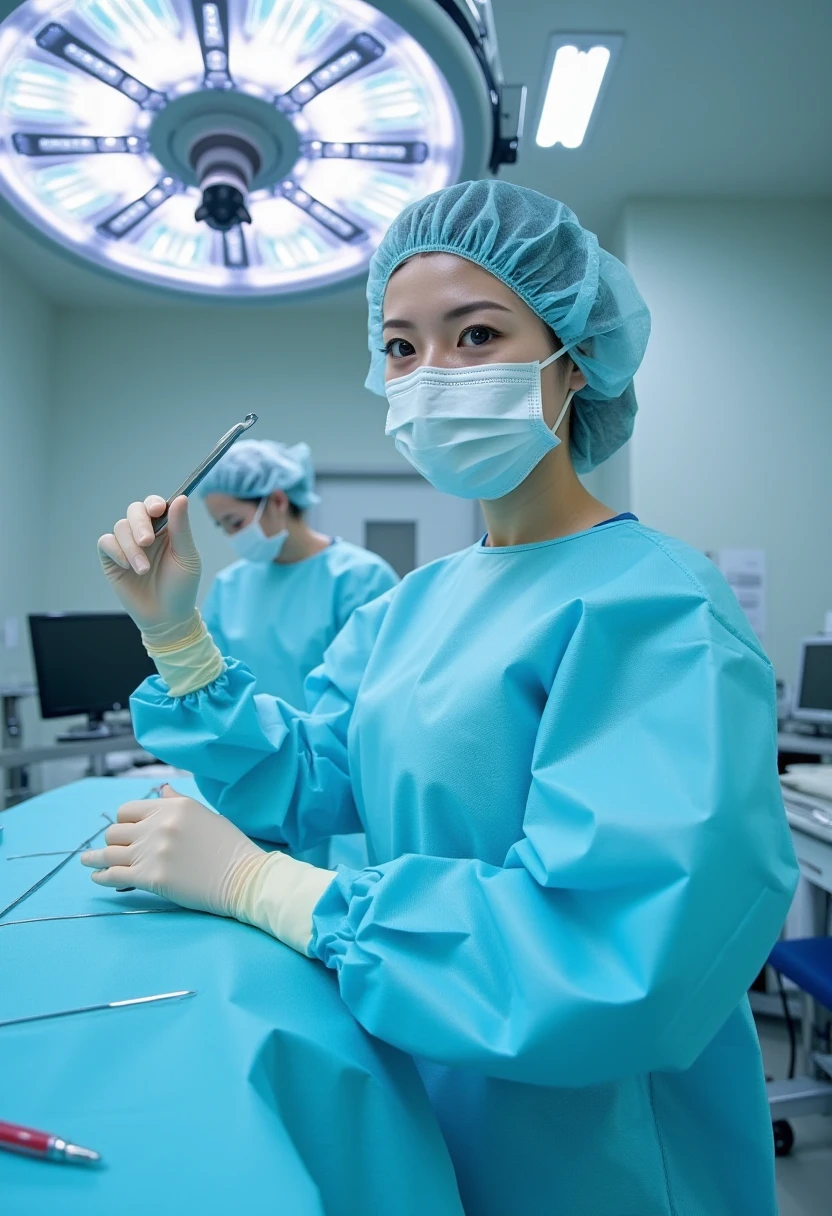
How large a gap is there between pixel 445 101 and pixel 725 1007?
2.81ft

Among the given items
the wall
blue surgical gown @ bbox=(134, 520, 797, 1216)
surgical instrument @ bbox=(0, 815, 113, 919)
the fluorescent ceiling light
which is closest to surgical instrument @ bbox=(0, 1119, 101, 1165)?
blue surgical gown @ bbox=(134, 520, 797, 1216)

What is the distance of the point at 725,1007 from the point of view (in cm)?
59

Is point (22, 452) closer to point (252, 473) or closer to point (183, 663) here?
point (252, 473)

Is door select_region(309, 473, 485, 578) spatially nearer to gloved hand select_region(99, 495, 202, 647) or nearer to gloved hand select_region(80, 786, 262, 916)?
gloved hand select_region(99, 495, 202, 647)

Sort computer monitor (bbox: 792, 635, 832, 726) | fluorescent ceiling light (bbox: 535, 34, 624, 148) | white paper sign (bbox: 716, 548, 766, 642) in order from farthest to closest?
white paper sign (bbox: 716, 548, 766, 642) → computer monitor (bbox: 792, 635, 832, 726) → fluorescent ceiling light (bbox: 535, 34, 624, 148)

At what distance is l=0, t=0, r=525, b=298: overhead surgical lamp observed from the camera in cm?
71

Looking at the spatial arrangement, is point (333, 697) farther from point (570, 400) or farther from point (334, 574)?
point (334, 574)

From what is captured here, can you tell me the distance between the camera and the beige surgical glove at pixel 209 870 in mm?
728

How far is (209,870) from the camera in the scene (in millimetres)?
774

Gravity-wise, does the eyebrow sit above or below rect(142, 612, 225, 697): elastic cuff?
above

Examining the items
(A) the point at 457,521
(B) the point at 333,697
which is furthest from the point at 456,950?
(A) the point at 457,521

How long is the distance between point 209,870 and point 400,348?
0.61 meters

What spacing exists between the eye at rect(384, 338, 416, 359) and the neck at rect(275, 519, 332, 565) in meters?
1.29

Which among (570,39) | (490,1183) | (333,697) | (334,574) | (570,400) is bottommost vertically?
(490,1183)
